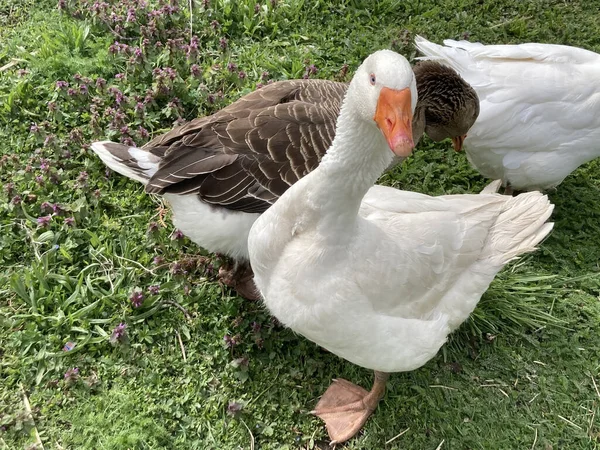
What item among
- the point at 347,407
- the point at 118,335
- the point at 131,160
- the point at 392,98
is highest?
the point at 392,98

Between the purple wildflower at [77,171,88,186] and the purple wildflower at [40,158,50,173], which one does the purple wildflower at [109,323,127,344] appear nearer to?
the purple wildflower at [77,171,88,186]

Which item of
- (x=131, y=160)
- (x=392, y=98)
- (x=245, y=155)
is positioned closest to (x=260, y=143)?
(x=245, y=155)

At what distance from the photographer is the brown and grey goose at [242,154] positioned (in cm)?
291

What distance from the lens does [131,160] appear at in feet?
10.2

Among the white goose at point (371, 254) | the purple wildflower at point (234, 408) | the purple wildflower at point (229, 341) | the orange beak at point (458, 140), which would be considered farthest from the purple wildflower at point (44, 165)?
the orange beak at point (458, 140)

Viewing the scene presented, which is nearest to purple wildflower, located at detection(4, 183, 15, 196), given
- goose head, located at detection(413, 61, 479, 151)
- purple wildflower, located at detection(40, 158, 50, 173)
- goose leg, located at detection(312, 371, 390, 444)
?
purple wildflower, located at detection(40, 158, 50, 173)

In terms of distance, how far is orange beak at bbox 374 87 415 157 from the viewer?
5.32 ft

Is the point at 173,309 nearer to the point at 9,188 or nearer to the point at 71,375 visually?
the point at 71,375

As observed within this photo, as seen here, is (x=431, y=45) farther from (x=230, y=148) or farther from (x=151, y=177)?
(x=151, y=177)

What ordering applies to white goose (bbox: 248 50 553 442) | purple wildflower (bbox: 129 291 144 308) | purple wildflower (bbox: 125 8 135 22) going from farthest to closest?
purple wildflower (bbox: 125 8 135 22)
purple wildflower (bbox: 129 291 144 308)
white goose (bbox: 248 50 553 442)

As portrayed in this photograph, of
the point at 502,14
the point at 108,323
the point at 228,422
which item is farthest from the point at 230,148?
the point at 502,14

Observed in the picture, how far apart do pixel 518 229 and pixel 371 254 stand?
38.6 inches

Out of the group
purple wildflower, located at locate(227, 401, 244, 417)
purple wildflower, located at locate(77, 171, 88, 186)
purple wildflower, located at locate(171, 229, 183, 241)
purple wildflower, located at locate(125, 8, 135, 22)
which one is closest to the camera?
purple wildflower, located at locate(227, 401, 244, 417)

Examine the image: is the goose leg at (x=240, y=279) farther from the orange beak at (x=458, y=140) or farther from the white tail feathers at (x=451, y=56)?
the white tail feathers at (x=451, y=56)
